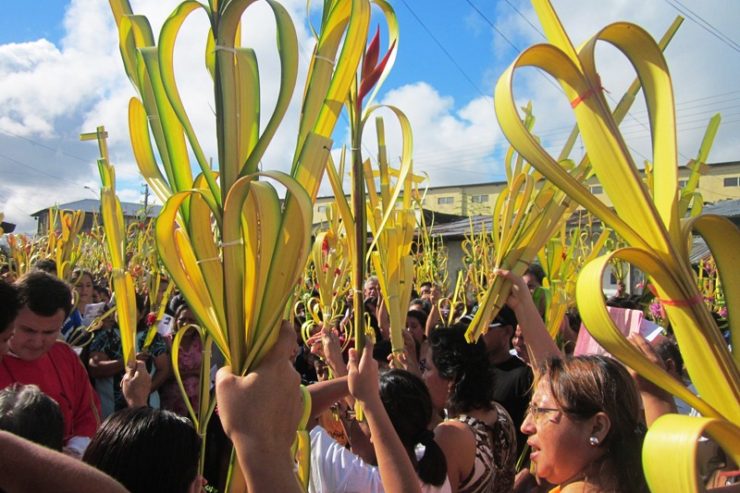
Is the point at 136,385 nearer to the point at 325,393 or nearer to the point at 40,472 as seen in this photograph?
the point at 325,393

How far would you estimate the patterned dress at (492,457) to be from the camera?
229 centimetres

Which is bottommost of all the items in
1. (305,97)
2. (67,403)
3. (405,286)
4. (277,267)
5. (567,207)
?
(67,403)

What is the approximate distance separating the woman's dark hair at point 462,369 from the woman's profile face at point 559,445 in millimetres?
920

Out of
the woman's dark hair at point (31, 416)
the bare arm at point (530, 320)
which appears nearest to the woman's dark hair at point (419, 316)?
the bare arm at point (530, 320)

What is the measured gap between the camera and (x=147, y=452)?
1.50 metres

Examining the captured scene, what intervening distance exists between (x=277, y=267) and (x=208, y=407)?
0.99 m

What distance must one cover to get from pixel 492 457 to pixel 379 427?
989mm

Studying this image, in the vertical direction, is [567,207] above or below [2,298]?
above

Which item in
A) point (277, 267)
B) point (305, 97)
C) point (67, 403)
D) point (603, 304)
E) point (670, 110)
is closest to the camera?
point (603, 304)

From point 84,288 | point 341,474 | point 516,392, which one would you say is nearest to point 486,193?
point 84,288

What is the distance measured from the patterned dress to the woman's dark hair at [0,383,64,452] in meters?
1.44

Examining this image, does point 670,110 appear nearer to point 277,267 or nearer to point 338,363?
point 277,267

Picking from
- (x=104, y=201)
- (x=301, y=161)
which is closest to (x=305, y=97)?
(x=301, y=161)

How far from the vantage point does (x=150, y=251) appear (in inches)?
334
